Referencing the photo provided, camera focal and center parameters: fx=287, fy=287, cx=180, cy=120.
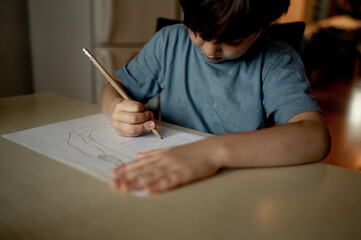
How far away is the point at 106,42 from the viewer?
1606mm

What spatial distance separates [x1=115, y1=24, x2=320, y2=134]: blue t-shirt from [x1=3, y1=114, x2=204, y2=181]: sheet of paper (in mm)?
187

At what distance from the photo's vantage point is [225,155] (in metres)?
0.43

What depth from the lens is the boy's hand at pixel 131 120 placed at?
1.76 ft

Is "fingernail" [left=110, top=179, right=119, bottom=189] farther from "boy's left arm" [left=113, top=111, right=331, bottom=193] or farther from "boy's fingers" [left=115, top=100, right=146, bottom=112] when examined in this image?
"boy's fingers" [left=115, top=100, right=146, bottom=112]

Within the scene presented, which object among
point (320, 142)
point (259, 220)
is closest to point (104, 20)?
point (320, 142)

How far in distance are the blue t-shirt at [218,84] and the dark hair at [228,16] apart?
0.50ft

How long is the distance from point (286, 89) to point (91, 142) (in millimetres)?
407

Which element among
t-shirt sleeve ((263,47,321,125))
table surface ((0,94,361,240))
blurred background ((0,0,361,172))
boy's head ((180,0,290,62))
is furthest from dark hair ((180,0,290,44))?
blurred background ((0,0,361,172))

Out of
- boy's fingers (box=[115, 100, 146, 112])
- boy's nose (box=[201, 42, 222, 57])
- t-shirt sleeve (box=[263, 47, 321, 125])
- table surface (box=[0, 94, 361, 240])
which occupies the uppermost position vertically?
boy's nose (box=[201, 42, 222, 57])

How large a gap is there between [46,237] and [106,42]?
147 centimetres

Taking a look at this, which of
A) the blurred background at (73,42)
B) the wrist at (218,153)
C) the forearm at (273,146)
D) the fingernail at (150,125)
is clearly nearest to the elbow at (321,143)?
the forearm at (273,146)

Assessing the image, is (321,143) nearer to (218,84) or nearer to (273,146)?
(273,146)

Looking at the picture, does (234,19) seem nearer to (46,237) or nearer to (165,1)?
(46,237)

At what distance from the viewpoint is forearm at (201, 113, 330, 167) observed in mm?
432
